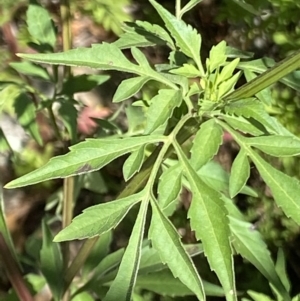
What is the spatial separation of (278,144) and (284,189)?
0.18 ft

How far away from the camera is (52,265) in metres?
1.19

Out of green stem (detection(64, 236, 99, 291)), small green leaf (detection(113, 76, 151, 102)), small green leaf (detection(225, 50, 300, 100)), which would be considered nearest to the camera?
small green leaf (detection(225, 50, 300, 100))

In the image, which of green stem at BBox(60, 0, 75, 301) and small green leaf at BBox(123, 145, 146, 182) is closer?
small green leaf at BBox(123, 145, 146, 182)

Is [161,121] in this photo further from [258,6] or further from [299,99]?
[299,99]

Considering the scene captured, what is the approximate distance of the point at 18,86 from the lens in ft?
3.79

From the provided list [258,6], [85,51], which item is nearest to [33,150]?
[258,6]

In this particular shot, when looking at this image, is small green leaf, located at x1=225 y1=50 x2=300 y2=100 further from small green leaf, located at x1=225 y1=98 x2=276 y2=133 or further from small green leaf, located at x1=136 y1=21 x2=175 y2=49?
small green leaf, located at x1=136 y1=21 x2=175 y2=49

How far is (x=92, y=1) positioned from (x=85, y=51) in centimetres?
107

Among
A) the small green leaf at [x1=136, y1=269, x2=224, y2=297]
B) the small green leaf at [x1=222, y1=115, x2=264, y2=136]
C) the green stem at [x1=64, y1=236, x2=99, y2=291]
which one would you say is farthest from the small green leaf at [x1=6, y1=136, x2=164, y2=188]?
the small green leaf at [x1=136, y1=269, x2=224, y2=297]

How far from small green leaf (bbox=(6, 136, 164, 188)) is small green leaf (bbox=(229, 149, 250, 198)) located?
0.12 m

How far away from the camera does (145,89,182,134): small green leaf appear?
0.75m

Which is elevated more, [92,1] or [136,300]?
[92,1]

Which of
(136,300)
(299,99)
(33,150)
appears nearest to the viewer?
(136,300)

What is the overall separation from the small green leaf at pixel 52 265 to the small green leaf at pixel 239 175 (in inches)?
19.8
